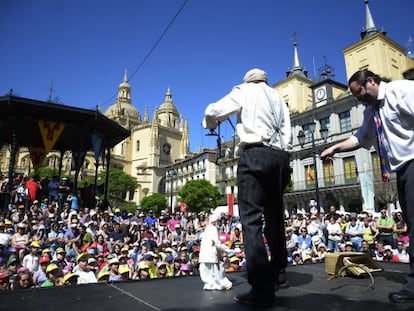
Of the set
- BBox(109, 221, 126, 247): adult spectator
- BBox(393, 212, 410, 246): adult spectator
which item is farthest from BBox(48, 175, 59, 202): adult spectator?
BBox(393, 212, 410, 246): adult spectator

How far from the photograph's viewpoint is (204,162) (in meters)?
59.0

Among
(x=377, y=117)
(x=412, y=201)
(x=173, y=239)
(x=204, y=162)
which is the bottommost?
(x=173, y=239)

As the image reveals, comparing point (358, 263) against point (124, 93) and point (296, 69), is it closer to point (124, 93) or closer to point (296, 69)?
point (296, 69)

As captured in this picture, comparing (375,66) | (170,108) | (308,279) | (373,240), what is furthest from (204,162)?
(308,279)

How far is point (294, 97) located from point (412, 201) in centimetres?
3983

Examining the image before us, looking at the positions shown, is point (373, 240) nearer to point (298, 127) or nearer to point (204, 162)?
point (298, 127)

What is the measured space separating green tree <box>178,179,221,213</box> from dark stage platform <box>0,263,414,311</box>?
44.5 metres

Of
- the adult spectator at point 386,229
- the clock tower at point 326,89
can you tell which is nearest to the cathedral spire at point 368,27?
the clock tower at point 326,89

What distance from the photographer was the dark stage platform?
7.36 feet

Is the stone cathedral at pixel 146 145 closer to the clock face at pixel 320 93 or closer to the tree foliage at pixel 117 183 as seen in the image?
the tree foliage at pixel 117 183

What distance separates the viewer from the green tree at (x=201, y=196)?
47.7m

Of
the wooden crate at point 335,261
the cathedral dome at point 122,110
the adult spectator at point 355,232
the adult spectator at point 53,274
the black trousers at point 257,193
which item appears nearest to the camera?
the black trousers at point 257,193

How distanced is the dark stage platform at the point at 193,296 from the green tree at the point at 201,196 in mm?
44534

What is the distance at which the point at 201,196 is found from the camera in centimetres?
4778
